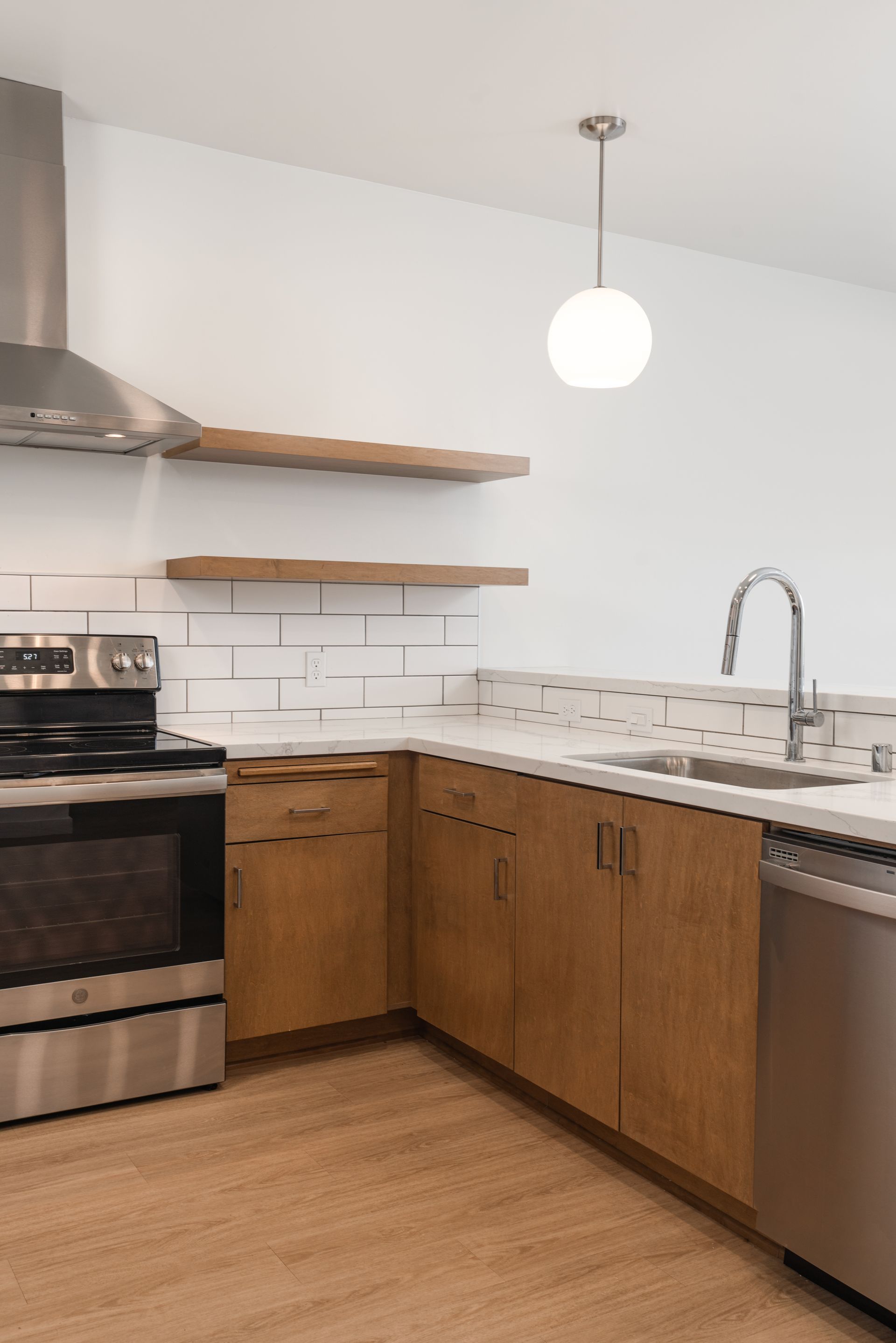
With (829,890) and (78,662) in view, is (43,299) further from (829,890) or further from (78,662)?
(829,890)

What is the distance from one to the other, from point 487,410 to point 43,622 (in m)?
1.65

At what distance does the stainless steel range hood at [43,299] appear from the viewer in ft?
9.03

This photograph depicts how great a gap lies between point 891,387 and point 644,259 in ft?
4.58

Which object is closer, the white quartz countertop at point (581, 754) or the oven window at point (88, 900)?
the white quartz countertop at point (581, 754)

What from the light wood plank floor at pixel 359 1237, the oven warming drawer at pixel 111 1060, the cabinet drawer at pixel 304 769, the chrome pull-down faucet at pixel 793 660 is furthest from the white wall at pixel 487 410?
the light wood plank floor at pixel 359 1237

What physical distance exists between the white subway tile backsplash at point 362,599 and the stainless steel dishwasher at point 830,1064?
6.17 ft

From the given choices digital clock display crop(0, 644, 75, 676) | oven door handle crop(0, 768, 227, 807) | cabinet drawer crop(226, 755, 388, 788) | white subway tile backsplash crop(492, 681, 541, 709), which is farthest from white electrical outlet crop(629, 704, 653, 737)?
digital clock display crop(0, 644, 75, 676)

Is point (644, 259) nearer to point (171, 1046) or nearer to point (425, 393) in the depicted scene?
point (425, 393)

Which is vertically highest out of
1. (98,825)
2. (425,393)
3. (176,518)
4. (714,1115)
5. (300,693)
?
(425,393)

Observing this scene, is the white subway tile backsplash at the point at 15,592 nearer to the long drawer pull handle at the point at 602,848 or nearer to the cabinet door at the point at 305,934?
the cabinet door at the point at 305,934

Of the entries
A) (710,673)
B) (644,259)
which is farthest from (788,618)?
(644,259)

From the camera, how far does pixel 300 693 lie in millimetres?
3451

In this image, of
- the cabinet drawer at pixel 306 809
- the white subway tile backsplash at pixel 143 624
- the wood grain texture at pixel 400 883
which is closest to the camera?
the cabinet drawer at pixel 306 809

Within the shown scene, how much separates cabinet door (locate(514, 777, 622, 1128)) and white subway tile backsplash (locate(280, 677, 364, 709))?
1058 millimetres
